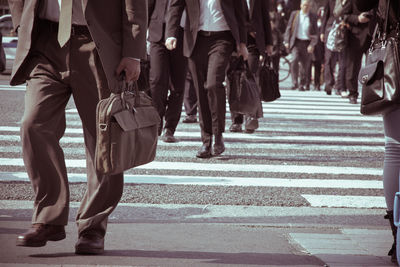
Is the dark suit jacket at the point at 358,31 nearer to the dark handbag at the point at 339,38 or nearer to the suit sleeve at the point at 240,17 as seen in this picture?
the dark handbag at the point at 339,38

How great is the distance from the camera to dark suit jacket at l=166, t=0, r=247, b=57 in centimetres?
819

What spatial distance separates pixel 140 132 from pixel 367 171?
14.1 ft

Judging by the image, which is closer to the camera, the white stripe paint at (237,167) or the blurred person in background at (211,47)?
the white stripe paint at (237,167)

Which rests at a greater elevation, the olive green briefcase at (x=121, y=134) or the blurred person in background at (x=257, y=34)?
the olive green briefcase at (x=121, y=134)

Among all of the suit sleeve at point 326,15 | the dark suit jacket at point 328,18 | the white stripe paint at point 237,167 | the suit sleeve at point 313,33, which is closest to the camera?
the white stripe paint at point 237,167

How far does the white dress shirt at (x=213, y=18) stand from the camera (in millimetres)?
8219

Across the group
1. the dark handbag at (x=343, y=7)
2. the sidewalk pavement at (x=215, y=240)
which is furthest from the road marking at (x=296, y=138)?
the dark handbag at (x=343, y=7)

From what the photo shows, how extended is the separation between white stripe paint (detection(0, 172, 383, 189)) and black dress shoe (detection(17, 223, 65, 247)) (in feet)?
8.70

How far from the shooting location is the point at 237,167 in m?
8.05

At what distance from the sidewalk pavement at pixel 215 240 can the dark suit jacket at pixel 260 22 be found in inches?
166

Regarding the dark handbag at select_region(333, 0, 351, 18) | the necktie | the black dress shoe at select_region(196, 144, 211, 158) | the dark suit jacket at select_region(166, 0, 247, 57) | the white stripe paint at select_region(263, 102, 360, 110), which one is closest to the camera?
the necktie

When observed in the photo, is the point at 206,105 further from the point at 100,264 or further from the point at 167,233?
the point at 100,264

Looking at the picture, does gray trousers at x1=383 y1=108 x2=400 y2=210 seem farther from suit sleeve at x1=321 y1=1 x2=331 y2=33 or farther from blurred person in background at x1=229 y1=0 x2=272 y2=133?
suit sleeve at x1=321 y1=1 x2=331 y2=33

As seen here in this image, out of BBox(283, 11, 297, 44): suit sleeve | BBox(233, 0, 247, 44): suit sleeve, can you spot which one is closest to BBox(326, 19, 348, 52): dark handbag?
BBox(283, 11, 297, 44): suit sleeve
